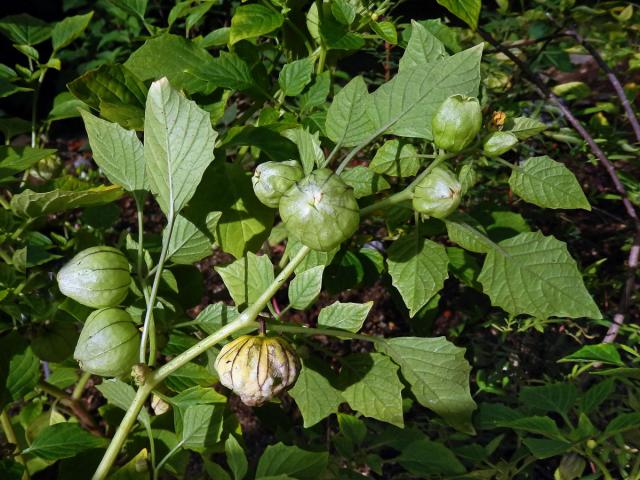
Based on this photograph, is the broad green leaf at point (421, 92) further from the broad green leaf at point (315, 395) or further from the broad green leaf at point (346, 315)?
the broad green leaf at point (315, 395)

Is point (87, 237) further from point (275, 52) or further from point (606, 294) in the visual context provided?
point (606, 294)

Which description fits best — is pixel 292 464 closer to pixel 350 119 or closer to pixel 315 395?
pixel 315 395

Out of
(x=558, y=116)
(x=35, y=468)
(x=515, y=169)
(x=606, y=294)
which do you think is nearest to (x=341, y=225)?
(x=515, y=169)

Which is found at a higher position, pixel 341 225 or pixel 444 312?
pixel 341 225

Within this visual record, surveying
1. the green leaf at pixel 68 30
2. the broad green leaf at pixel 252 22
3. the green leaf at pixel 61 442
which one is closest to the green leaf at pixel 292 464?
the green leaf at pixel 61 442

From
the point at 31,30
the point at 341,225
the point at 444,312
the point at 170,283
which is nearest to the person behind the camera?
the point at 341,225

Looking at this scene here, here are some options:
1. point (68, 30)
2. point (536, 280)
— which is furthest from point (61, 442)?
point (68, 30)
